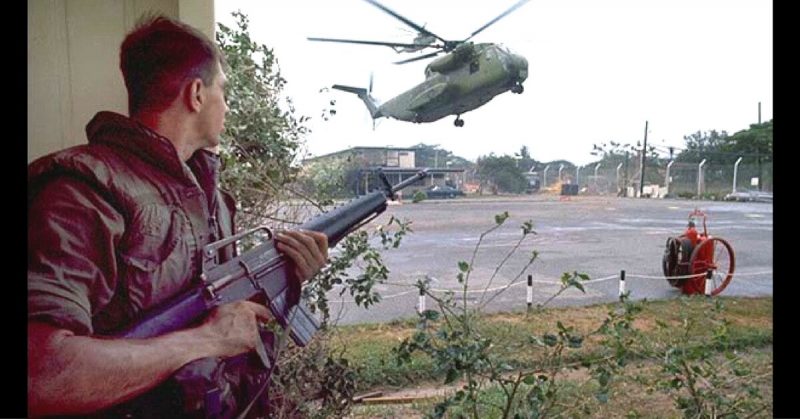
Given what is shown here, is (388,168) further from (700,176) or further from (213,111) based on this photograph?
(700,176)

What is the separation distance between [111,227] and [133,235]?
3cm

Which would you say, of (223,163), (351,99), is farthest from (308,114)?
(223,163)

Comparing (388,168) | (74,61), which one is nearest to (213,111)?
(74,61)

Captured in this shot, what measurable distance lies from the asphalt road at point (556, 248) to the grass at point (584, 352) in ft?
0.31

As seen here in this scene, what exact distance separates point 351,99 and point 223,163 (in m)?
0.38

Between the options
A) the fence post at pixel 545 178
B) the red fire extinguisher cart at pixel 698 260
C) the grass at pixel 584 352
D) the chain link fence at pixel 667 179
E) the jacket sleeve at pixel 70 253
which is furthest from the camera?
the red fire extinguisher cart at pixel 698 260

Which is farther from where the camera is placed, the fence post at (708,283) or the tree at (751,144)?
the fence post at (708,283)

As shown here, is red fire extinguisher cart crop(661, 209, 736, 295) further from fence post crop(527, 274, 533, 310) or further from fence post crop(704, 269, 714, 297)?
fence post crop(527, 274, 533, 310)

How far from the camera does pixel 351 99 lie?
1.37m

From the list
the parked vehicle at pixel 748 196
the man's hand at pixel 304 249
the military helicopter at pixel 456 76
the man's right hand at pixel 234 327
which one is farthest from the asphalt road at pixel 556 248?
the man's right hand at pixel 234 327

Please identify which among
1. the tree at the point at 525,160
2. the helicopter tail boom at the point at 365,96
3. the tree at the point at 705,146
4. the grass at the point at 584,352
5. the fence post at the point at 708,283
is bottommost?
→ the grass at the point at 584,352

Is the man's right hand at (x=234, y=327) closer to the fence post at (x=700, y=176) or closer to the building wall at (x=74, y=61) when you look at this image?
the building wall at (x=74, y=61)

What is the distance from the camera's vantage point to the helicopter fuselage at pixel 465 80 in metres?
1.43

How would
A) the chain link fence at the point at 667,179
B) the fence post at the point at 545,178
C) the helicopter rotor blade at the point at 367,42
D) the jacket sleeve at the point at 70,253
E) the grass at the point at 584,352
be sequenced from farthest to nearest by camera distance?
the chain link fence at the point at 667,179, the fence post at the point at 545,178, the grass at the point at 584,352, the helicopter rotor blade at the point at 367,42, the jacket sleeve at the point at 70,253
